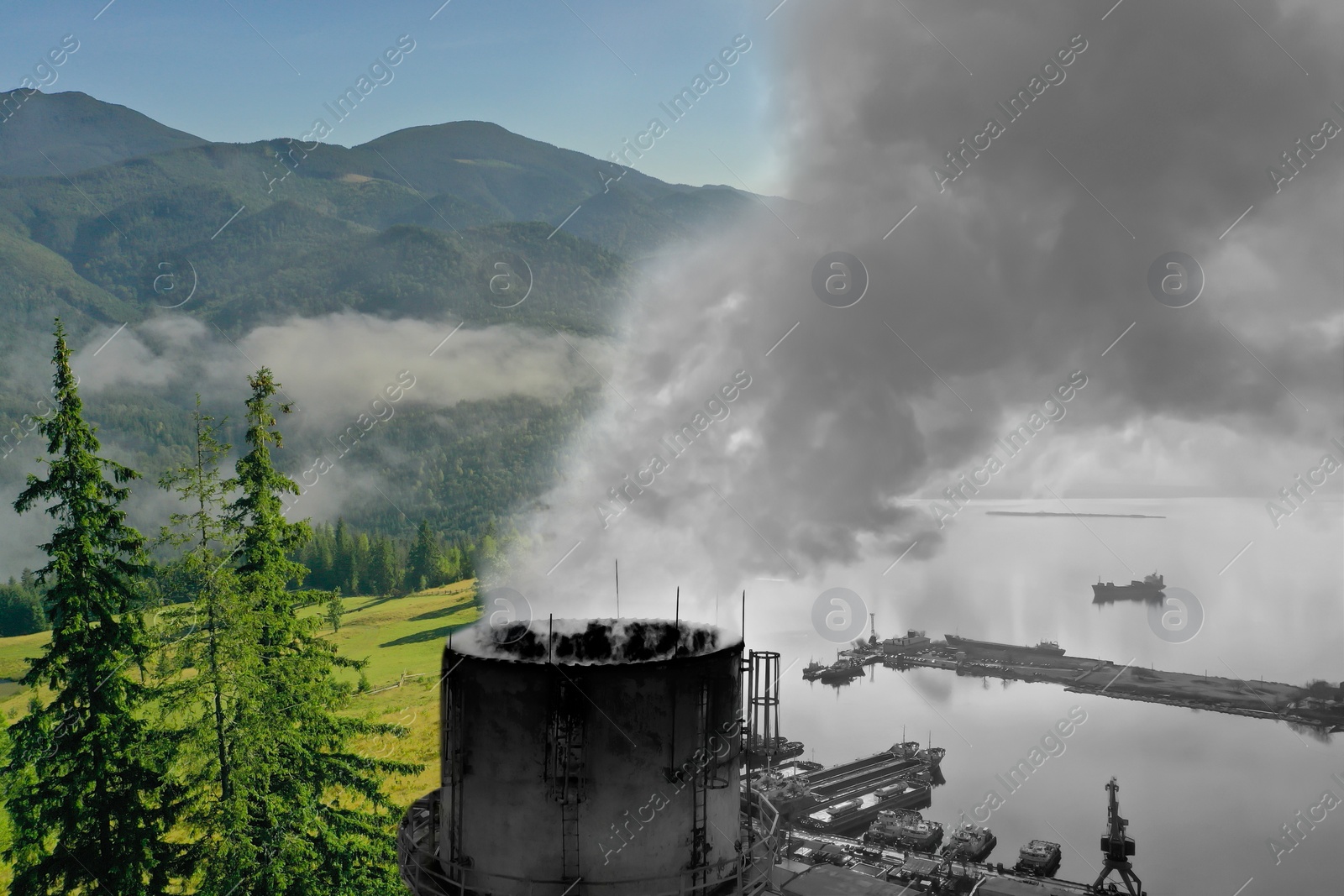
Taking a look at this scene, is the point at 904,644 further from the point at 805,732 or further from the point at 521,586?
the point at 521,586

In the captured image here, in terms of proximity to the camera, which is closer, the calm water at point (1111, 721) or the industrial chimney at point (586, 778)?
the industrial chimney at point (586, 778)

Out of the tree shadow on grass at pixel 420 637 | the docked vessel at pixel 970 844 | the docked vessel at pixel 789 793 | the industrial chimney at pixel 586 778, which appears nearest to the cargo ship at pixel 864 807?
the docked vessel at pixel 789 793

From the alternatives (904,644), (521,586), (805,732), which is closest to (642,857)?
(521,586)

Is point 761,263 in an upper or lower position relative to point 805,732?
upper

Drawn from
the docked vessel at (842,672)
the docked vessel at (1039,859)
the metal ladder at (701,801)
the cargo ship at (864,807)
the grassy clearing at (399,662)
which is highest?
the metal ladder at (701,801)

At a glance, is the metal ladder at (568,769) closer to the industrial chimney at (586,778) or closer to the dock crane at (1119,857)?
the industrial chimney at (586,778)

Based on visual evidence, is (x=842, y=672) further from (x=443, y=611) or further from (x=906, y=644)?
(x=443, y=611)

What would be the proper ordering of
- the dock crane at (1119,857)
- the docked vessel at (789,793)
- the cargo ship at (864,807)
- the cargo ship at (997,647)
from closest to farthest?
the dock crane at (1119,857) < the docked vessel at (789,793) < the cargo ship at (864,807) < the cargo ship at (997,647)

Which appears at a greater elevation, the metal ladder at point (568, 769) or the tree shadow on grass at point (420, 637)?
the metal ladder at point (568, 769)

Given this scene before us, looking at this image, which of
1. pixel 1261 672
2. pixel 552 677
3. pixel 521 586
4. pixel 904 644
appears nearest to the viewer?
pixel 552 677
